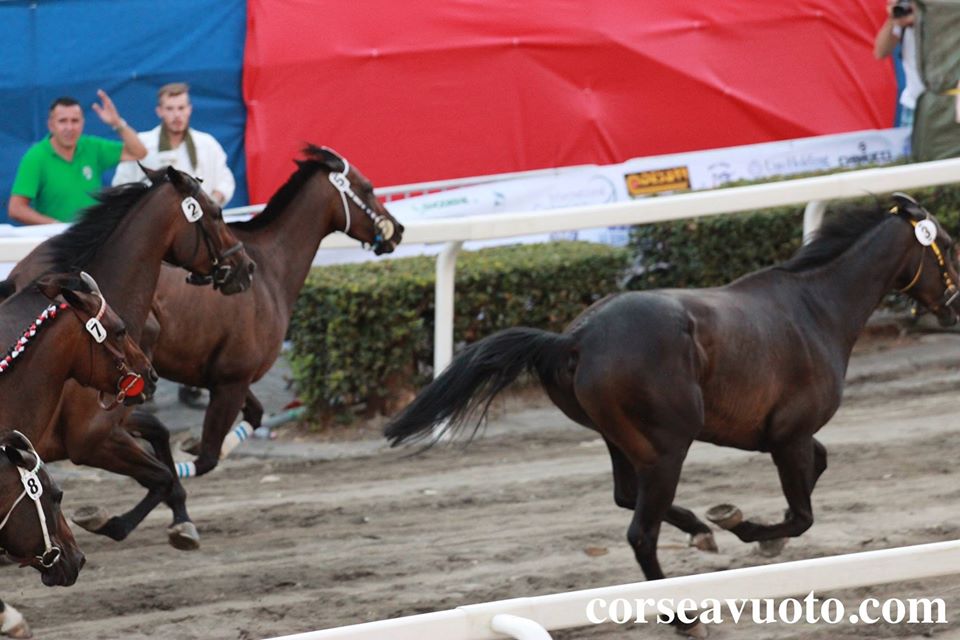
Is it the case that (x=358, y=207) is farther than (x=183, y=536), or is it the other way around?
(x=358, y=207)

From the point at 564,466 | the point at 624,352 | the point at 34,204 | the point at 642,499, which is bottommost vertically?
the point at 564,466

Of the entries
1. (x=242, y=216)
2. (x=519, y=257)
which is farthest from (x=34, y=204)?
(x=519, y=257)

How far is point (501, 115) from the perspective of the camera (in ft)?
41.2

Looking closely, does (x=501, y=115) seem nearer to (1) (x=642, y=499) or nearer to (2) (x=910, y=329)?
(2) (x=910, y=329)

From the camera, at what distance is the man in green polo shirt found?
9750mm

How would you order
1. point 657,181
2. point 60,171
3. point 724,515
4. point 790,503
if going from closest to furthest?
point 724,515 < point 790,503 < point 60,171 < point 657,181

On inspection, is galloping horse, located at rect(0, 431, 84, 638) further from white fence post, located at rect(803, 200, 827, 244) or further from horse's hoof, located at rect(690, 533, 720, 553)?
white fence post, located at rect(803, 200, 827, 244)

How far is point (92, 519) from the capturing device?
747cm

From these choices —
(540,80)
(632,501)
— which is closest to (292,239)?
(632,501)

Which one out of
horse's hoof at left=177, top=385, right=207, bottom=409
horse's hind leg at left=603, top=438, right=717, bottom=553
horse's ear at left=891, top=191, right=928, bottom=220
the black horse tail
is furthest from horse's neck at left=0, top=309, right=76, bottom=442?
horse's hoof at left=177, top=385, right=207, bottom=409

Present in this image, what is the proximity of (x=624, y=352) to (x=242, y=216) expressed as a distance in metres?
4.98

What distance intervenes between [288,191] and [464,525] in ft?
6.76

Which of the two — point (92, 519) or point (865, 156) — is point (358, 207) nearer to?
point (92, 519)

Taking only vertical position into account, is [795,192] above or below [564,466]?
above
